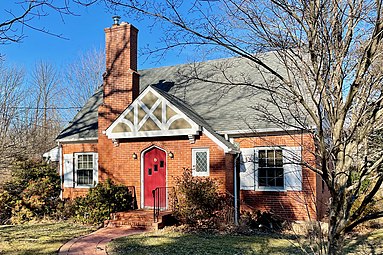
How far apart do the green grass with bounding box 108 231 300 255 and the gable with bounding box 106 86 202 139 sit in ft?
12.4

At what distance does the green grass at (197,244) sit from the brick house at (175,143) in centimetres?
209

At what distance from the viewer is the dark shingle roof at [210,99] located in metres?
13.1

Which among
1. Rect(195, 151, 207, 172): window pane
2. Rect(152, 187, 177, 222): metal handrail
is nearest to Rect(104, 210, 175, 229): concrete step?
Rect(152, 187, 177, 222): metal handrail

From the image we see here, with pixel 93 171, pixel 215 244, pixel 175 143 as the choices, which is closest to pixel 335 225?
pixel 215 244

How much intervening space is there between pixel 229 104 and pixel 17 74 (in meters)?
17.2

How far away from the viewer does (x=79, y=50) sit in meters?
37.7

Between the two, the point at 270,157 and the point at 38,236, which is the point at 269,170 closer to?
the point at 270,157

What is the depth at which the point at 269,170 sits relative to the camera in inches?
501

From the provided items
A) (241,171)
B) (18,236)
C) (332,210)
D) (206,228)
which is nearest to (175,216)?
(206,228)

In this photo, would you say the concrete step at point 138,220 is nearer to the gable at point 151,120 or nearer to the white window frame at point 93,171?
the gable at point 151,120

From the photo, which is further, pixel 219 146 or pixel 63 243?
pixel 219 146

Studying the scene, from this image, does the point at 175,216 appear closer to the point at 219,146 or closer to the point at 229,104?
the point at 219,146

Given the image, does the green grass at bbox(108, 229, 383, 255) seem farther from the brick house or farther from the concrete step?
the brick house

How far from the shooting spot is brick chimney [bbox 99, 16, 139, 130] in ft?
48.2
